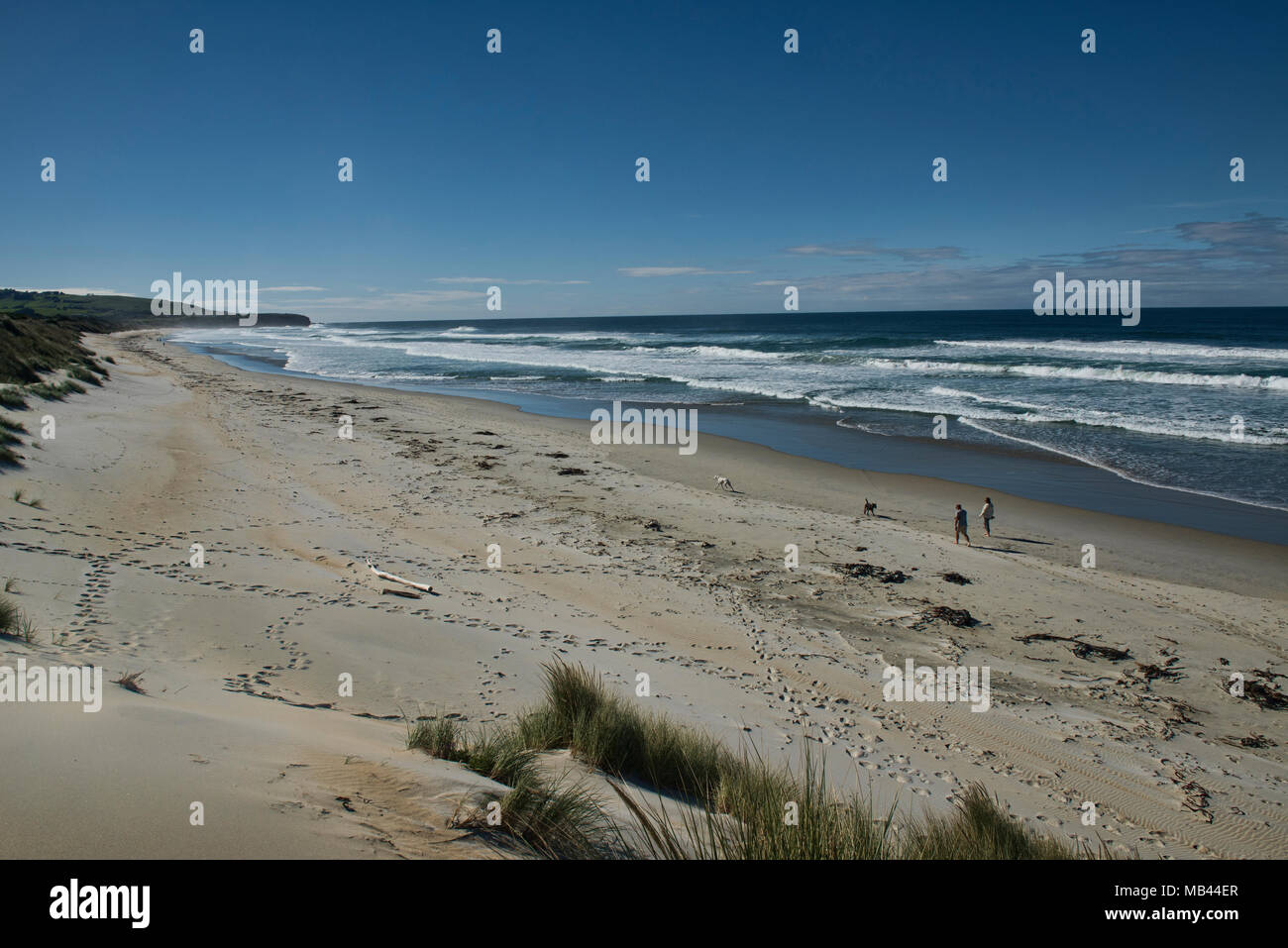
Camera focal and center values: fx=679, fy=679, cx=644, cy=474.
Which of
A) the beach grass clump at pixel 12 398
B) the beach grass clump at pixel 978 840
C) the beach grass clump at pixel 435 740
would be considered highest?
the beach grass clump at pixel 12 398

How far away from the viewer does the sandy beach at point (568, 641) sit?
11.5ft

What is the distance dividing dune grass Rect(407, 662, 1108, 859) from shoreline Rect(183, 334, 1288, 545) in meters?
11.6

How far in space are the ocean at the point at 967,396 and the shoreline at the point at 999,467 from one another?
0.34 feet

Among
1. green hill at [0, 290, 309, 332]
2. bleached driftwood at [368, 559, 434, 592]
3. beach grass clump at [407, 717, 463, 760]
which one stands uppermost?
green hill at [0, 290, 309, 332]

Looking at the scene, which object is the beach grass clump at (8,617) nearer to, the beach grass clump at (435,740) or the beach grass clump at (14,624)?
the beach grass clump at (14,624)

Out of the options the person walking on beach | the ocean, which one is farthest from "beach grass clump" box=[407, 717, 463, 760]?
the ocean

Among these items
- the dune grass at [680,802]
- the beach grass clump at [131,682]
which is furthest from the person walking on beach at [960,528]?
the beach grass clump at [131,682]

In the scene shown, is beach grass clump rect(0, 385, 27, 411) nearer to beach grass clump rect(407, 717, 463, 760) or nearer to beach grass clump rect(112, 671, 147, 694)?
beach grass clump rect(112, 671, 147, 694)

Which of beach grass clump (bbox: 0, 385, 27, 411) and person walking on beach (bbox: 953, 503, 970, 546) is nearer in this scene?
person walking on beach (bbox: 953, 503, 970, 546)

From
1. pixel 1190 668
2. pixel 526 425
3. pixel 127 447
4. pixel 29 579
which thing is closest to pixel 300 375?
pixel 526 425

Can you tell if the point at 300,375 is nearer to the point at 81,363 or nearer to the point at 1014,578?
the point at 81,363

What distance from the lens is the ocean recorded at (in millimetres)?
17391

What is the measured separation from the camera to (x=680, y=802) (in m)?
4.25
